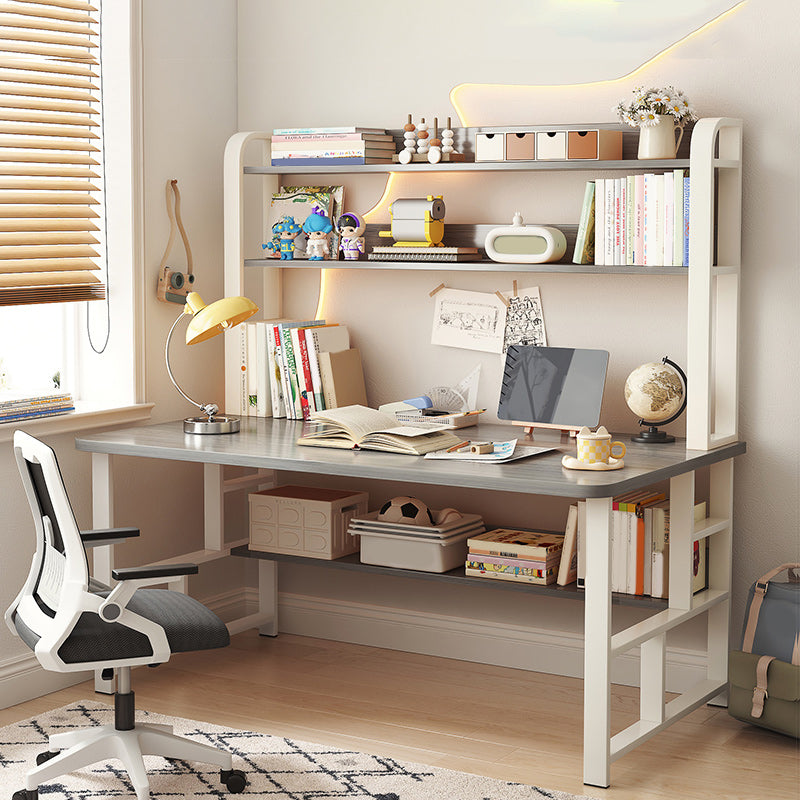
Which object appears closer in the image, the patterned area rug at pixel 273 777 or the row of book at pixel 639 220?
the patterned area rug at pixel 273 777

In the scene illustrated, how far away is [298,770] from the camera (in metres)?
2.91

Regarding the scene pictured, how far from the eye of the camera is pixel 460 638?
3812 millimetres

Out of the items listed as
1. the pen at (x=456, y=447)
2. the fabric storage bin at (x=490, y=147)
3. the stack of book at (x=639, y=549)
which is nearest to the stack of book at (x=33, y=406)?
the pen at (x=456, y=447)

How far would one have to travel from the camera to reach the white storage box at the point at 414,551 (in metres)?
3.37

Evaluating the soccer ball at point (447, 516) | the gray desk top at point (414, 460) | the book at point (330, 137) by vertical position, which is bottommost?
the soccer ball at point (447, 516)

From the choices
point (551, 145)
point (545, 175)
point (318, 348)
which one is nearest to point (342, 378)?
point (318, 348)

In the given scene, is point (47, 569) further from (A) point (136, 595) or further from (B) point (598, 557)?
(B) point (598, 557)

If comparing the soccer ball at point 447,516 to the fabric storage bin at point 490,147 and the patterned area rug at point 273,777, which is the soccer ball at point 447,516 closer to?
the patterned area rug at point 273,777

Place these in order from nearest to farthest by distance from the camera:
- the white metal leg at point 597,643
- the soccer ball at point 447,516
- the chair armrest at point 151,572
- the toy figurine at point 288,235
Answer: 1. the chair armrest at point 151,572
2. the white metal leg at point 597,643
3. the soccer ball at point 447,516
4. the toy figurine at point 288,235

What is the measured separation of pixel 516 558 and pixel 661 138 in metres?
1.19

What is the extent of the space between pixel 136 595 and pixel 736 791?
58.7 inches

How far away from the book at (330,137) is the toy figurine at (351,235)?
0.25m

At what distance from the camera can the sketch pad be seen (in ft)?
10.9

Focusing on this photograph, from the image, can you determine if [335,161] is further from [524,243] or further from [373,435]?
[373,435]
